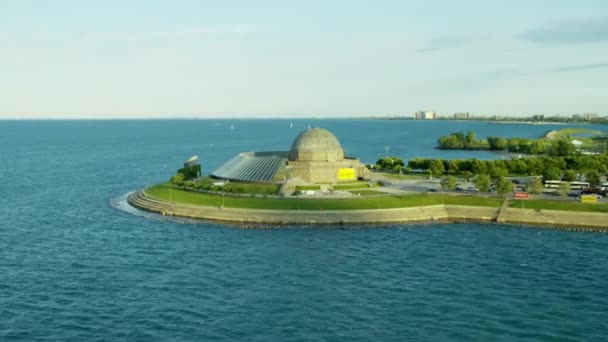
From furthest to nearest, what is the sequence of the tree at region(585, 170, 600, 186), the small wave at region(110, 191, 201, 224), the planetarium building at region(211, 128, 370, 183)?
1. the planetarium building at region(211, 128, 370, 183)
2. the tree at region(585, 170, 600, 186)
3. the small wave at region(110, 191, 201, 224)

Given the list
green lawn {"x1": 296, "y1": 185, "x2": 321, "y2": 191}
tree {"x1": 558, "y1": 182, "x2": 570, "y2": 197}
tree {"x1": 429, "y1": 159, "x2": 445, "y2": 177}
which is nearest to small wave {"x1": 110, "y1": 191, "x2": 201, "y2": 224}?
green lawn {"x1": 296, "y1": 185, "x2": 321, "y2": 191}

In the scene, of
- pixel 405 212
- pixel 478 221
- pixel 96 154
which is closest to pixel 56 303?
pixel 405 212

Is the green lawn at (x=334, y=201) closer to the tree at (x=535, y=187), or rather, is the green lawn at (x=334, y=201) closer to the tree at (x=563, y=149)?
the tree at (x=535, y=187)

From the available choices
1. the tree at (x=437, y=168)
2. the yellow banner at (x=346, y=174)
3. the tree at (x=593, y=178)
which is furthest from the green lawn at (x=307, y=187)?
the tree at (x=593, y=178)

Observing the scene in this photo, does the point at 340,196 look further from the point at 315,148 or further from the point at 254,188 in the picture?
the point at 315,148

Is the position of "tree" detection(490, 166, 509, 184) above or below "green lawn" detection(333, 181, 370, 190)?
above

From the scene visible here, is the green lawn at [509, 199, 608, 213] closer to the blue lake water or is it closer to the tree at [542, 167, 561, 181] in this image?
the blue lake water

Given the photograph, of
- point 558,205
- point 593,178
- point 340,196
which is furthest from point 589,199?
point 340,196
